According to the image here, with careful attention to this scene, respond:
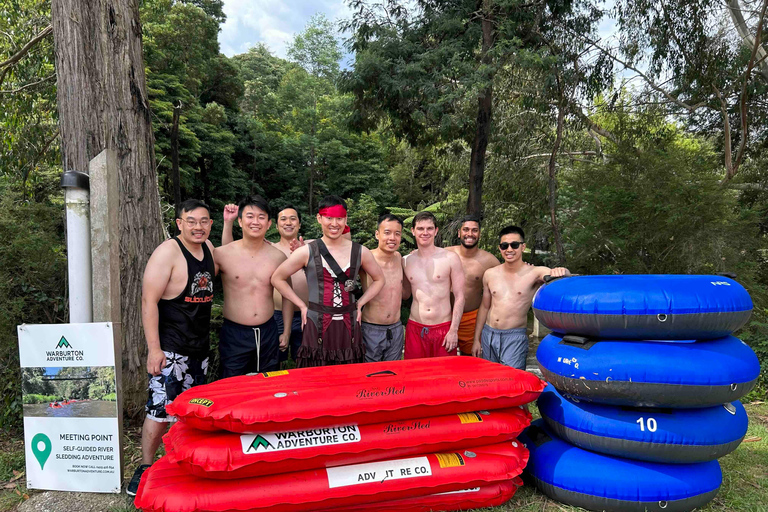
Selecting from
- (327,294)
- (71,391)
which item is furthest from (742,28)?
(71,391)

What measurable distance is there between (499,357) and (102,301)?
3.59 metres

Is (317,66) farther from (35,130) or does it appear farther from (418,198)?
(35,130)

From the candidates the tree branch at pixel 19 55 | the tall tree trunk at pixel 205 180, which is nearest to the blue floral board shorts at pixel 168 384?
the tree branch at pixel 19 55

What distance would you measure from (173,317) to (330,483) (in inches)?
69.0

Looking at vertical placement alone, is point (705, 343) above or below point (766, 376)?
above

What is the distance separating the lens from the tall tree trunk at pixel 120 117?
4.86 m

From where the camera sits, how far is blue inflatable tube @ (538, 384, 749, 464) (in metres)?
3.51

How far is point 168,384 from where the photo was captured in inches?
155

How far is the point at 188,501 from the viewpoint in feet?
10.1

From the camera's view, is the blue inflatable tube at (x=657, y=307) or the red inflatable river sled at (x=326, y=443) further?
the blue inflatable tube at (x=657, y=307)

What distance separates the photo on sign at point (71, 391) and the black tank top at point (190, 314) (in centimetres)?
53

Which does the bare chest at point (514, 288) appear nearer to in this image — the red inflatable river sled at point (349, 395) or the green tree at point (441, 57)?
the red inflatable river sled at point (349, 395)

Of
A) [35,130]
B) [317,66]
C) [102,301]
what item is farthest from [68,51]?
[317,66]

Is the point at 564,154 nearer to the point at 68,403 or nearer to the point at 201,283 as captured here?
the point at 201,283
